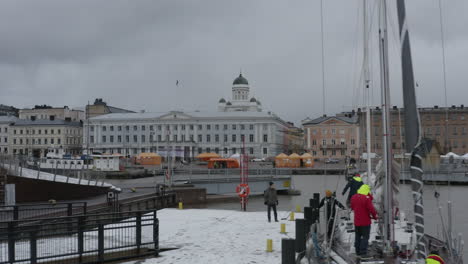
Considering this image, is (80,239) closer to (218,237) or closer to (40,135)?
(218,237)

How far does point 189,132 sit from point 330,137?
40.6m

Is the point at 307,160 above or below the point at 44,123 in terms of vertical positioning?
below

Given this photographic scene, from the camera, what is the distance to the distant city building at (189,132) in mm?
140625

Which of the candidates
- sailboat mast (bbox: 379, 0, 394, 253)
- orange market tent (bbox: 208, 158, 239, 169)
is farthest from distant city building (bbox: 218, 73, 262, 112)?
sailboat mast (bbox: 379, 0, 394, 253)

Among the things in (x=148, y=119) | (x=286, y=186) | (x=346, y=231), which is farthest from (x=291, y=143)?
(x=346, y=231)

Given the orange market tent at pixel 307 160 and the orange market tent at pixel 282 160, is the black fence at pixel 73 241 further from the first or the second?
the orange market tent at pixel 307 160

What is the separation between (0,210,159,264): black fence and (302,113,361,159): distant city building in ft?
388

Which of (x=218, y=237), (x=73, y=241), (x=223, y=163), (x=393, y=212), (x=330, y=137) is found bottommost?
(x=218, y=237)

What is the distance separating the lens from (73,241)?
14195 mm

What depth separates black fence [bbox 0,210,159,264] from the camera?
12.9m

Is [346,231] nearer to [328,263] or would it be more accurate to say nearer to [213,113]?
[328,263]

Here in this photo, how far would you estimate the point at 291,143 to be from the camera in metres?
182

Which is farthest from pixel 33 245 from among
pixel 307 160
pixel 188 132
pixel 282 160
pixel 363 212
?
pixel 188 132

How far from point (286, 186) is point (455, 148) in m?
74.0
